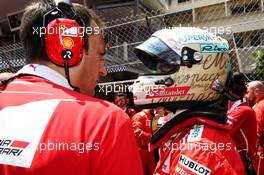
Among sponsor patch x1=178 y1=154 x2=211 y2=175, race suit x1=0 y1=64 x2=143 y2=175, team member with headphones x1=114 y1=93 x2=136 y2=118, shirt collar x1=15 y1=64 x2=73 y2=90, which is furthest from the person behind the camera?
team member with headphones x1=114 y1=93 x2=136 y2=118

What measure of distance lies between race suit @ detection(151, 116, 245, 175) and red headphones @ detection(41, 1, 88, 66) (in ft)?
2.14

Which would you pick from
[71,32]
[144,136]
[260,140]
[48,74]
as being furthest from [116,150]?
[260,140]

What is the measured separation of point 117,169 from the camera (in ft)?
3.58

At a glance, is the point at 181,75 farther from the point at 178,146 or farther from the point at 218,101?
the point at 178,146

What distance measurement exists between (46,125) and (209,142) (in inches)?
33.8

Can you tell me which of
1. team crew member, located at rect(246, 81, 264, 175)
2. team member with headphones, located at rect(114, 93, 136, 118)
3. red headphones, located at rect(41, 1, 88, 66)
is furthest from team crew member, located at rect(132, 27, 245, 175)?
team member with headphones, located at rect(114, 93, 136, 118)

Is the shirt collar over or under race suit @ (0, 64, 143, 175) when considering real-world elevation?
over

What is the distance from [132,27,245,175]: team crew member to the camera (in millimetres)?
1920

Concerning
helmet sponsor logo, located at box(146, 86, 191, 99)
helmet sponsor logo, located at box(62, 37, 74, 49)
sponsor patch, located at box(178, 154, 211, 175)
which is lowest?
sponsor patch, located at box(178, 154, 211, 175)

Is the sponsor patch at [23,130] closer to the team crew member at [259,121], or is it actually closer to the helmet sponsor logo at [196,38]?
the helmet sponsor logo at [196,38]

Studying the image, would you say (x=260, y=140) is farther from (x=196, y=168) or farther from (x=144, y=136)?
(x=196, y=168)

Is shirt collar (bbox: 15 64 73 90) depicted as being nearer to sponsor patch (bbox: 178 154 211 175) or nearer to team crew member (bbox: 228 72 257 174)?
sponsor patch (bbox: 178 154 211 175)

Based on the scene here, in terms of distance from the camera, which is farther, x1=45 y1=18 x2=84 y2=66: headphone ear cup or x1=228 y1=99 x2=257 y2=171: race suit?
x1=228 y1=99 x2=257 y2=171: race suit

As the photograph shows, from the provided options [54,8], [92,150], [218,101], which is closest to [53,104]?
[92,150]
